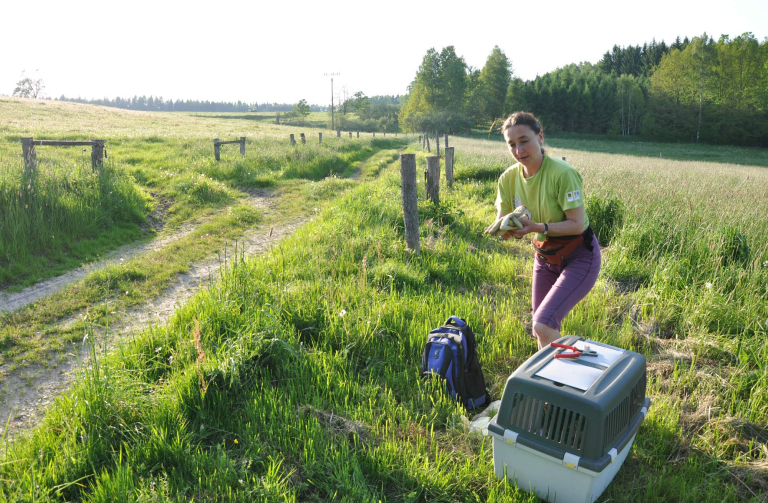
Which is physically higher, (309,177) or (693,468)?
(309,177)

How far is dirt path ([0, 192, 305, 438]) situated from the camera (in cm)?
333

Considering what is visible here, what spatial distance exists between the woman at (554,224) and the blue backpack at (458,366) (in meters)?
0.52

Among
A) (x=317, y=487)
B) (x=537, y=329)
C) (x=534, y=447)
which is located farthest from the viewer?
(x=537, y=329)

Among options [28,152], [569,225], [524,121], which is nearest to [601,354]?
[569,225]

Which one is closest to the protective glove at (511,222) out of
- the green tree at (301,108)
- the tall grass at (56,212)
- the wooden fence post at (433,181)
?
the wooden fence post at (433,181)

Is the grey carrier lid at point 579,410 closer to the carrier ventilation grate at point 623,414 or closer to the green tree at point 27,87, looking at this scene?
the carrier ventilation grate at point 623,414

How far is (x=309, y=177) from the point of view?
646 inches

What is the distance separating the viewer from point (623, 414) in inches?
95.5

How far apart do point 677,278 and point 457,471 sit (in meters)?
3.91

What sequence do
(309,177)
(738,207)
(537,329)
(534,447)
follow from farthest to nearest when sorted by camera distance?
(309,177), (738,207), (537,329), (534,447)

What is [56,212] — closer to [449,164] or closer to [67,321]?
[67,321]

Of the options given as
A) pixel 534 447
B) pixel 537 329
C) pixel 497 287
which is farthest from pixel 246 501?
pixel 497 287

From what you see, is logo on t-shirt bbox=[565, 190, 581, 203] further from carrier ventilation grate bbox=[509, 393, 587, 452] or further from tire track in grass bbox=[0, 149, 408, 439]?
tire track in grass bbox=[0, 149, 408, 439]

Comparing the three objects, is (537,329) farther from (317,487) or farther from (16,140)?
(16,140)
